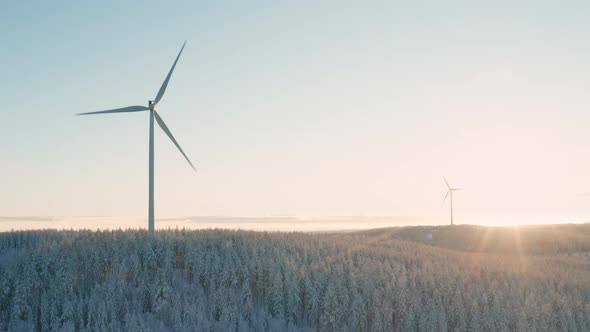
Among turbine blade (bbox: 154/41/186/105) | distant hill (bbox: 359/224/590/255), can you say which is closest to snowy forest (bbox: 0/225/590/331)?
turbine blade (bbox: 154/41/186/105)

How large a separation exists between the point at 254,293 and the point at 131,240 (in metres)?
9.62

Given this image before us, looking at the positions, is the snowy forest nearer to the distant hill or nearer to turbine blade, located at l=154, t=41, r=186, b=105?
turbine blade, located at l=154, t=41, r=186, b=105

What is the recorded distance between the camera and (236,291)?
104ft

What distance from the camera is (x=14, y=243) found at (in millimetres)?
41094

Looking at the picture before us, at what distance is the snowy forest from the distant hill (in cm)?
3367

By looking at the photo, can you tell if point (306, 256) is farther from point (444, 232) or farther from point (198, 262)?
point (444, 232)

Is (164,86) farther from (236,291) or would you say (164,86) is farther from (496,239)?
(496,239)

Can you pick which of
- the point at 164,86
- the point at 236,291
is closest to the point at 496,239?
the point at 164,86

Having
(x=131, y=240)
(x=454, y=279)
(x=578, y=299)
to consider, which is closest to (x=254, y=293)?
(x=131, y=240)

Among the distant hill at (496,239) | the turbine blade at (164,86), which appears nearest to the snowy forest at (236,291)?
the turbine blade at (164,86)

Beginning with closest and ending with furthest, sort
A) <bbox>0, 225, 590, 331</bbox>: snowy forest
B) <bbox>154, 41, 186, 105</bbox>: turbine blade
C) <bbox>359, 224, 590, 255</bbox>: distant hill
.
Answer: <bbox>0, 225, 590, 331</bbox>: snowy forest < <bbox>154, 41, 186, 105</bbox>: turbine blade < <bbox>359, 224, 590, 255</bbox>: distant hill

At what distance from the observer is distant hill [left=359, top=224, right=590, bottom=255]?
3024 inches

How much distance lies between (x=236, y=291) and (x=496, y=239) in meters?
61.4

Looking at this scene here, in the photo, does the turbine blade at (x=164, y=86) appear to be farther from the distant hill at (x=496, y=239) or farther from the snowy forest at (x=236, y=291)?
the distant hill at (x=496, y=239)
